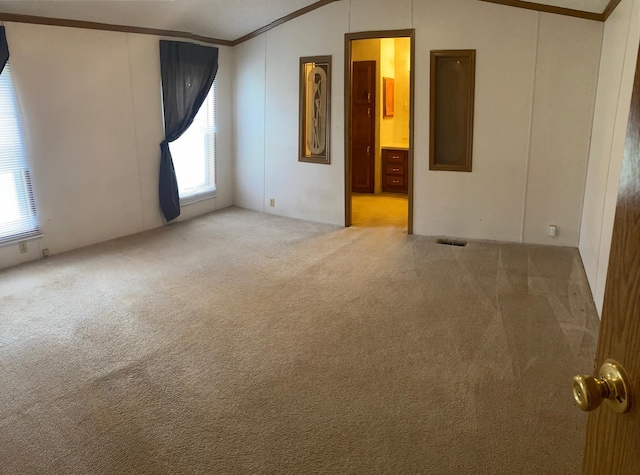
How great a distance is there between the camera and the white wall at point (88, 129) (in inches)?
191

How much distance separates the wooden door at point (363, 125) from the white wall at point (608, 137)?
3.69 metres

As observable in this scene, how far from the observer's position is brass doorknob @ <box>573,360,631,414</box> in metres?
0.88

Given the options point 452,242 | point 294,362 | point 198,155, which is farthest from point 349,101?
point 294,362

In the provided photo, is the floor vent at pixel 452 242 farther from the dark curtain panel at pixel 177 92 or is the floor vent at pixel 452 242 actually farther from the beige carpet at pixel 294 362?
the dark curtain panel at pixel 177 92

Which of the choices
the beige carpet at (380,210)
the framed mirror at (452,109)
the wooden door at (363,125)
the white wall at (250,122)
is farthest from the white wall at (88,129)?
the wooden door at (363,125)

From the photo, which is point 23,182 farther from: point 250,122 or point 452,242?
point 452,242

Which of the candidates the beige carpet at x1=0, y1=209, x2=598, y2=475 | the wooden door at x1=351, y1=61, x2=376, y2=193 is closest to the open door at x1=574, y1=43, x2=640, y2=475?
the beige carpet at x1=0, y1=209, x2=598, y2=475

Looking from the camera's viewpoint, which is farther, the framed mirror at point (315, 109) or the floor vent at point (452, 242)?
the framed mirror at point (315, 109)

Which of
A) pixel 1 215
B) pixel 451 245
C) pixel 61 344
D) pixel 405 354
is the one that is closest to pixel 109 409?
pixel 61 344

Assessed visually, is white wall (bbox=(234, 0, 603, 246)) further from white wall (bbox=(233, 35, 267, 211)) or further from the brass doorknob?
the brass doorknob

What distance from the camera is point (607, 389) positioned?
92 cm

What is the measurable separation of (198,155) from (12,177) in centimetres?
238

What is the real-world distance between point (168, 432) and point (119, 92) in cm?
410

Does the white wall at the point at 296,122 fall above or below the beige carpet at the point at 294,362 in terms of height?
above
